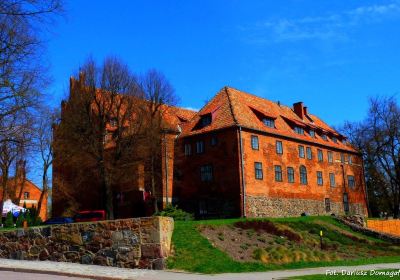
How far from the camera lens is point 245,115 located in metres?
47.0

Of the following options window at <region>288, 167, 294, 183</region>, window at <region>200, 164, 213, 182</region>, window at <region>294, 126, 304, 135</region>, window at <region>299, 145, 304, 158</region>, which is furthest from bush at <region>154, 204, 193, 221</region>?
window at <region>294, 126, 304, 135</region>

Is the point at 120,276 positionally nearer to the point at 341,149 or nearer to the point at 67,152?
the point at 67,152

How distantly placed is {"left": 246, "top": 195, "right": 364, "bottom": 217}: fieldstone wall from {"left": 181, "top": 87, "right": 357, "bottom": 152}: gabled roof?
22.9 ft

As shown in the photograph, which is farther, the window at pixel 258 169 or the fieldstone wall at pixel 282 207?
the window at pixel 258 169

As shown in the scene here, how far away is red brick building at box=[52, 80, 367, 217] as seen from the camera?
43.5m

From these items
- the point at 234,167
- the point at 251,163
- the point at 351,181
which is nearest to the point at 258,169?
the point at 251,163

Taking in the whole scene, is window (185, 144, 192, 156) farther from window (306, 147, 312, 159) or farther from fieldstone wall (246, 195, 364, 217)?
window (306, 147, 312, 159)

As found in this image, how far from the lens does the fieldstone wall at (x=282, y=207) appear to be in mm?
42906

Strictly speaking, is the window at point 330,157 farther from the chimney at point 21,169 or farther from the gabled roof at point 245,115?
the chimney at point 21,169

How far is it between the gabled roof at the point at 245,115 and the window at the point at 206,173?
3581mm

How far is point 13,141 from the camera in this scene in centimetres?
2069

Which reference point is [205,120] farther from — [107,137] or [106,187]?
[106,187]

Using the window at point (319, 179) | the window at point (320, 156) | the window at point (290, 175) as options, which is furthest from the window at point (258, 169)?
the window at point (320, 156)

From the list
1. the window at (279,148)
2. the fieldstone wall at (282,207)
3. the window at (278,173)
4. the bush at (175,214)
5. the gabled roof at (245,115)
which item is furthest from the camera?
the window at (279,148)
